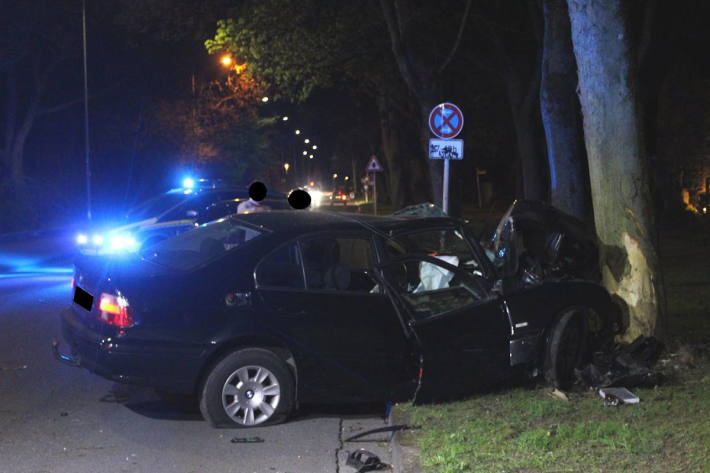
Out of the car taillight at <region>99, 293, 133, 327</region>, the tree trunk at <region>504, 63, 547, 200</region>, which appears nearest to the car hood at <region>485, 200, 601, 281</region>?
the car taillight at <region>99, 293, 133, 327</region>

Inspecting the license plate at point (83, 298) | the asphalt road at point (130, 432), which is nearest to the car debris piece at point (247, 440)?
the asphalt road at point (130, 432)

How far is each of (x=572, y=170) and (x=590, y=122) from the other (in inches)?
304

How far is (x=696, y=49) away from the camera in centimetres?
2889

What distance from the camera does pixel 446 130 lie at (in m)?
14.5

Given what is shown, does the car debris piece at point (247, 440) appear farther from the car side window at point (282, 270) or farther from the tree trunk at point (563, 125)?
the tree trunk at point (563, 125)

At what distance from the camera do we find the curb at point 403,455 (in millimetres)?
6035

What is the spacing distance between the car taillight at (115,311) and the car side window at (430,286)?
200cm

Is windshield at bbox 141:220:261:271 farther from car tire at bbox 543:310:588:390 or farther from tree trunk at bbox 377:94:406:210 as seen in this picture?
tree trunk at bbox 377:94:406:210

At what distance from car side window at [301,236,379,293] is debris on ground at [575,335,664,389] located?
2048 millimetres

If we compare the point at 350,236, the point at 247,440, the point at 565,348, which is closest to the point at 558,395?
the point at 565,348

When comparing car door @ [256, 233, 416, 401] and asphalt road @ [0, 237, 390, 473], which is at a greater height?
car door @ [256, 233, 416, 401]

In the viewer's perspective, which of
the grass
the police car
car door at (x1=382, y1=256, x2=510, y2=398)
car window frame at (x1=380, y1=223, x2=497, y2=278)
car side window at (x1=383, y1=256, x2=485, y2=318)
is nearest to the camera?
the grass

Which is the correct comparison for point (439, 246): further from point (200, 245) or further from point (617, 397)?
point (200, 245)

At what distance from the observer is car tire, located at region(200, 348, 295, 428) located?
7027 mm
